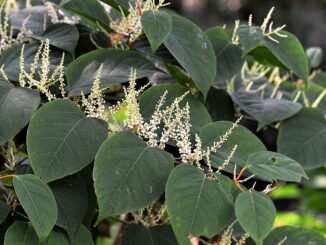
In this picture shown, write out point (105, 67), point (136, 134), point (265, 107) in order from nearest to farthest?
1. point (136, 134)
2. point (105, 67)
3. point (265, 107)

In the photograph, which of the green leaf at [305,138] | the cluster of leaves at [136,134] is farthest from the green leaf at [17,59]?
the green leaf at [305,138]

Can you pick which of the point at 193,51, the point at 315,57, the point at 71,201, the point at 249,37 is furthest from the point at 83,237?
the point at 315,57

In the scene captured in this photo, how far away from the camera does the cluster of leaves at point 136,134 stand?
973 mm

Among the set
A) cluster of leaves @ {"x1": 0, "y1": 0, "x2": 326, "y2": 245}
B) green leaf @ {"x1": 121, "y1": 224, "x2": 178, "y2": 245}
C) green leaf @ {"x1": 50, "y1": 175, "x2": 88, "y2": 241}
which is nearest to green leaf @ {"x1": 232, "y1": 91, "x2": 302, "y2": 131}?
cluster of leaves @ {"x1": 0, "y1": 0, "x2": 326, "y2": 245}

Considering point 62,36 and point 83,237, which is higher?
point 62,36

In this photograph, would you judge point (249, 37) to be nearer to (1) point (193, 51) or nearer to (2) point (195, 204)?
(1) point (193, 51)

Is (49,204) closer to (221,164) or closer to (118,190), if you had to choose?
(118,190)

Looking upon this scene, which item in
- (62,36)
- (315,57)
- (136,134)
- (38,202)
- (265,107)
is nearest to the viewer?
(38,202)

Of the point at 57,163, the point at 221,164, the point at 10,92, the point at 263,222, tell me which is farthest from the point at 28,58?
the point at 263,222

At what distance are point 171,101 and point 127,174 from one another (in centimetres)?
24

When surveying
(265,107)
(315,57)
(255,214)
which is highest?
(255,214)

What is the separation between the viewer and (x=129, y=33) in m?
1.26

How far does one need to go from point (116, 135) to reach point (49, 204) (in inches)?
5.8

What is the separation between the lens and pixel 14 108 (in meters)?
1.08
